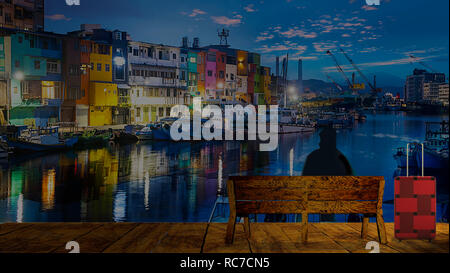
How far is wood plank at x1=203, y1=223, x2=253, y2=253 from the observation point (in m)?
3.37

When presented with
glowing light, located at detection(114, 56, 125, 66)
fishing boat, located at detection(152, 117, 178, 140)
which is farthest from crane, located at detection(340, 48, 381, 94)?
glowing light, located at detection(114, 56, 125, 66)

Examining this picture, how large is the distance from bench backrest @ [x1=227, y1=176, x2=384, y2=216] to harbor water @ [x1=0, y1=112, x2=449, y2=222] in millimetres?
5054

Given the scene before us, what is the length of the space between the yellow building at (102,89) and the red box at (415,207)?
572cm

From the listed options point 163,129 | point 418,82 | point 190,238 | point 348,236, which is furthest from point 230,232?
point 418,82

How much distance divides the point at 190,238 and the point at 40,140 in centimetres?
533

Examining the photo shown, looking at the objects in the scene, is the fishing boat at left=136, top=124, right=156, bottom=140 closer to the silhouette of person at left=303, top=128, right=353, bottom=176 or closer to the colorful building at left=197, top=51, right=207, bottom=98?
the colorful building at left=197, top=51, right=207, bottom=98

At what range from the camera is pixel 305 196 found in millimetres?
3430

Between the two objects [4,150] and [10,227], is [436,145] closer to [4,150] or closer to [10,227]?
[10,227]

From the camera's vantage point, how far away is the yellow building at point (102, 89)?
8.05 meters

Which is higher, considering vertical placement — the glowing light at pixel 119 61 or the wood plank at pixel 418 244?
the glowing light at pixel 119 61

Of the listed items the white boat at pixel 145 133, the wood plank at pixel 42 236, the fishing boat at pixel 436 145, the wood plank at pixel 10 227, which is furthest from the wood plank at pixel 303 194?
the white boat at pixel 145 133

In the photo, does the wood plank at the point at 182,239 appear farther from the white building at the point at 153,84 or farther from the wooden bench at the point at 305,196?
the white building at the point at 153,84
